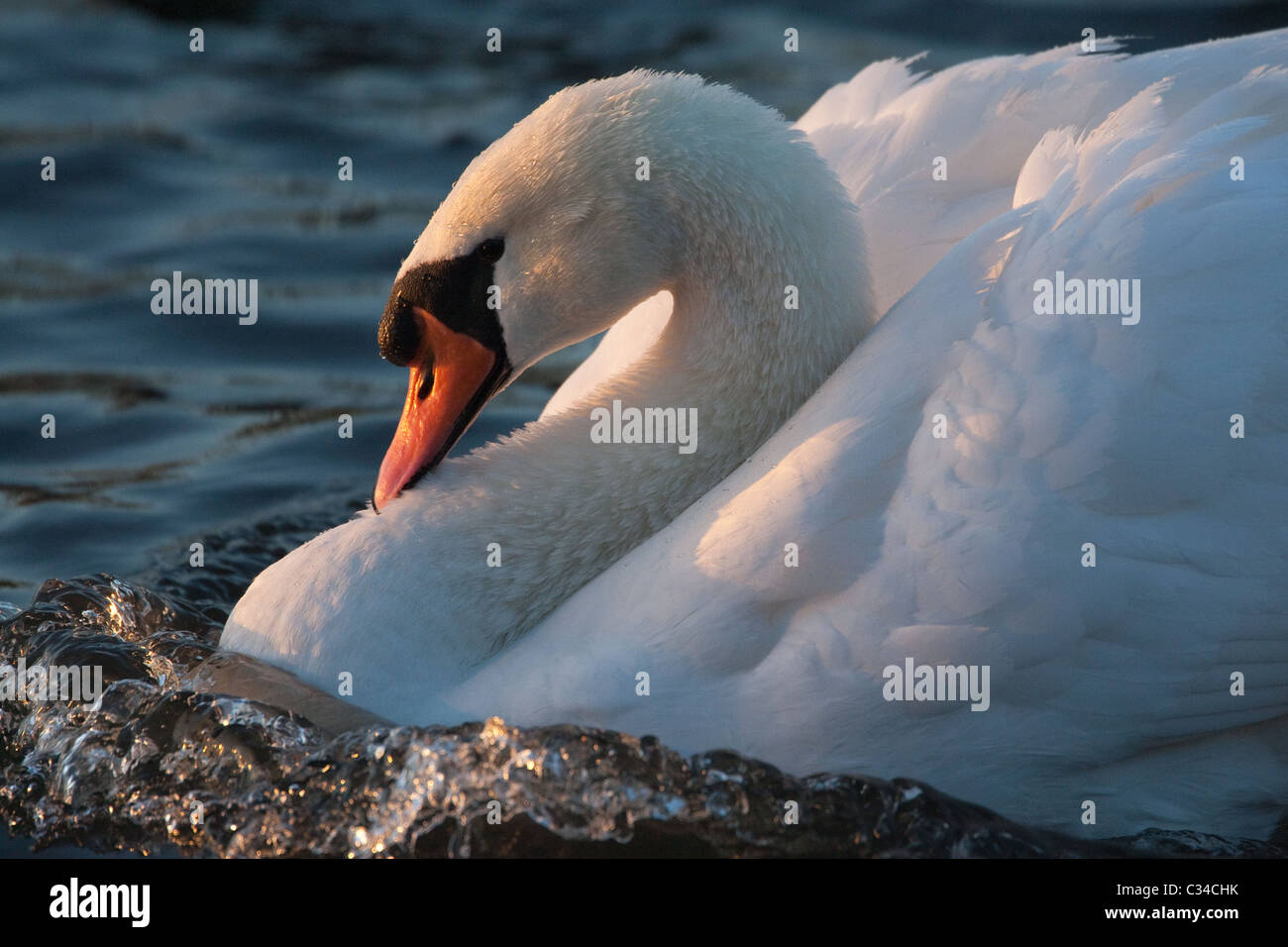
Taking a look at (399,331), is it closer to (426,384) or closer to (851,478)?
(426,384)

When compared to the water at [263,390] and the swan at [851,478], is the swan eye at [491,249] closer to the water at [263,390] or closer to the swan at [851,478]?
the swan at [851,478]

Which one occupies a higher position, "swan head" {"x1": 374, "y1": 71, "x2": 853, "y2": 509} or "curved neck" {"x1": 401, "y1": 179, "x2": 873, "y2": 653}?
"swan head" {"x1": 374, "y1": 71, "x2": 853, "y2": 509}

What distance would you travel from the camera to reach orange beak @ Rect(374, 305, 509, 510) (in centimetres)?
441

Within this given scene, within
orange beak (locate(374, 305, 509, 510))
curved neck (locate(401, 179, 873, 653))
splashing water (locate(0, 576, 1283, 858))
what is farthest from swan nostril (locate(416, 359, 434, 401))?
splashing water (locate(0, 576, 1283, 858))


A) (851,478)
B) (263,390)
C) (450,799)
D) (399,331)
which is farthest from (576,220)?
(263,390)

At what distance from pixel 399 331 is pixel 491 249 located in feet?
1.04

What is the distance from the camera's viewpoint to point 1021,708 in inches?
158

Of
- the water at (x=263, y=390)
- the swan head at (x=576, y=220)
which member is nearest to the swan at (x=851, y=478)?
the swan head at (x=576, y=220)

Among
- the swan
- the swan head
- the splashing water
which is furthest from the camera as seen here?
the swan head

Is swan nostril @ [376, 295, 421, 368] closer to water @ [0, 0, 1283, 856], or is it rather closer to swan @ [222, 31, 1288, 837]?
swan @ [222, 31, 1288, 837]

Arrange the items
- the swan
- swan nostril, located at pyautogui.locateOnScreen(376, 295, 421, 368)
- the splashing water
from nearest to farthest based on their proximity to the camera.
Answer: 1. the swan
2. the splashing water
3. swan nostril, located at pyautogui.locateOnScreen(376, 295, 421, 368)

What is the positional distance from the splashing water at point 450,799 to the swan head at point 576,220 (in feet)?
3.02
